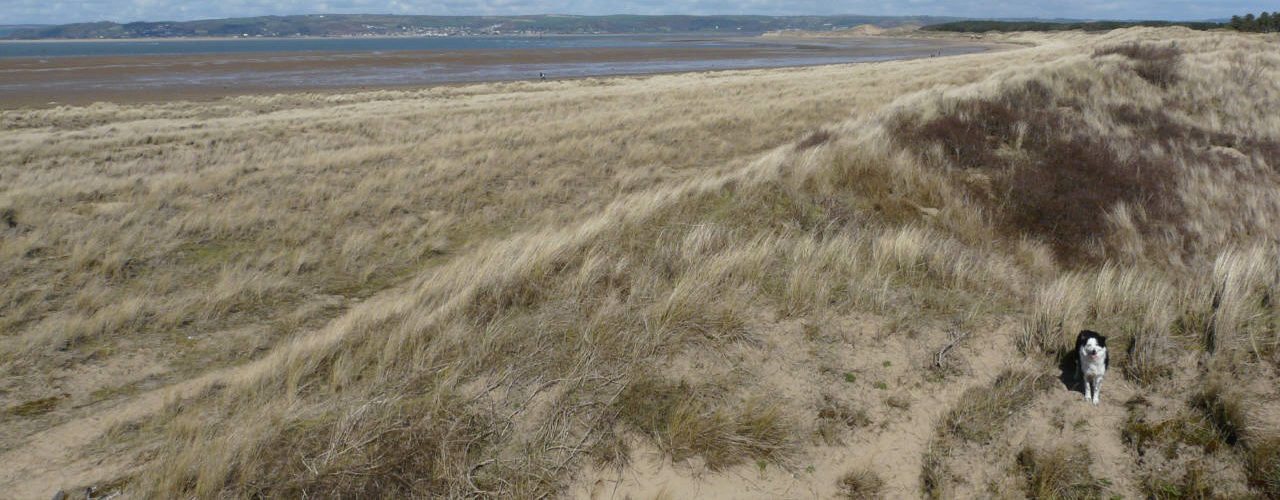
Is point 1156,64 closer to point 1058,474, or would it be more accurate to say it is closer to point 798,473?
point 1058,474

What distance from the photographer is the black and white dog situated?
449 cm

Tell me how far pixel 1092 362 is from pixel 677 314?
273 centimetres

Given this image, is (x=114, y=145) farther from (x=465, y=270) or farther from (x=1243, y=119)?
(x=1243, y=119)

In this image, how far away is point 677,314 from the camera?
534cm

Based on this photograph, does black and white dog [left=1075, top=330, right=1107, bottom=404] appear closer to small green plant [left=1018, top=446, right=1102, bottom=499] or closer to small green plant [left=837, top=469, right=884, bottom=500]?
small green plant [left=1018, top=446, right=1102, bottom=499]

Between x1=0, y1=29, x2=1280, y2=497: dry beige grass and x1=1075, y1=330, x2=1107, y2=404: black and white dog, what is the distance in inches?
7.0

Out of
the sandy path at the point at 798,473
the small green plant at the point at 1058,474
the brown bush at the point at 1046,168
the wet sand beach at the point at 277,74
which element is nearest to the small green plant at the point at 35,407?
the sandy path at the point at 798,473

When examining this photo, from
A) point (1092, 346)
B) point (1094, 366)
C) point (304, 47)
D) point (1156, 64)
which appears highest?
point (304, 47)

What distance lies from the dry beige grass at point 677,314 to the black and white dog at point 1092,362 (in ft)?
0.58

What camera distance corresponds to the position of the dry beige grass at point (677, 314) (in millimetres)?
4145

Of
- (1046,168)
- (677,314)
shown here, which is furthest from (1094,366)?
(1046,168)

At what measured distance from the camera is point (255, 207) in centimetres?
1167

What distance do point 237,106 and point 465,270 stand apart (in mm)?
30277

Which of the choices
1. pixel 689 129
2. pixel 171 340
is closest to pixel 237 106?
pixel 689 129
